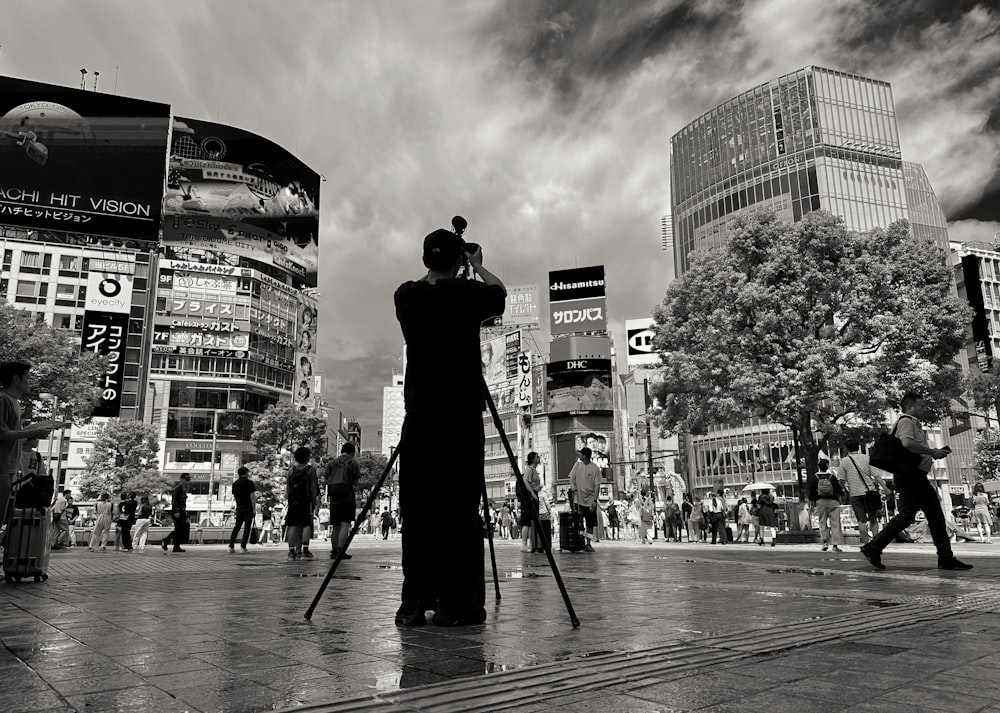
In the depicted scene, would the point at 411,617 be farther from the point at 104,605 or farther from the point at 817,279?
the point at 817,279

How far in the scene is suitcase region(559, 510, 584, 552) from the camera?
1300 centimetres

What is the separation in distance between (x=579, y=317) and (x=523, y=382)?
48.8 ft

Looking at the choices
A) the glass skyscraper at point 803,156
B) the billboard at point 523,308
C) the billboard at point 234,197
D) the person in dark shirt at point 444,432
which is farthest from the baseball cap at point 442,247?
the billboard at point 523,308

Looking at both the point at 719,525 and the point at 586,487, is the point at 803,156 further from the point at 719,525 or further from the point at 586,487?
the point at 586,487

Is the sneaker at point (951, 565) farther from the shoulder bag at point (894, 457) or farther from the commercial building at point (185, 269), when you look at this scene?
the commercial building at point (185, 269)

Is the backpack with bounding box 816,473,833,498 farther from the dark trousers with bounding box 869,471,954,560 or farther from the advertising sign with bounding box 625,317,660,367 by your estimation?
the advertising sign with bounding box 625,317,660,367

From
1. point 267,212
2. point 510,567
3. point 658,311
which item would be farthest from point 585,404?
point 510,567

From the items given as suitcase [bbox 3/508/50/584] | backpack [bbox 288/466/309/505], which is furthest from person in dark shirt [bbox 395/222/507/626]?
backpack [bbox 288/466/309/505]

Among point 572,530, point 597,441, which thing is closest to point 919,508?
point 572,530

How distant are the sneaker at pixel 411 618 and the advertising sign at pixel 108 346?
4894cm

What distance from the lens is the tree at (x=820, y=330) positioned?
20547mm

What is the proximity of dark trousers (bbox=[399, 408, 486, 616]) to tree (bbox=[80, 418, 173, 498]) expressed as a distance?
47.9 meters

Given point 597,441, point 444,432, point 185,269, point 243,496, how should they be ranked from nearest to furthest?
point 444,432 → point 243,496 → point 185,269 → point 597,441

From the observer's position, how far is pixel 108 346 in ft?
154
